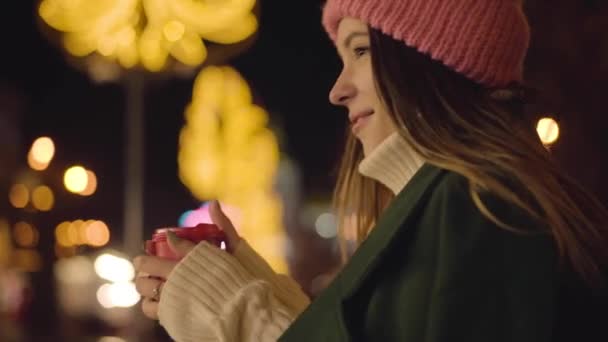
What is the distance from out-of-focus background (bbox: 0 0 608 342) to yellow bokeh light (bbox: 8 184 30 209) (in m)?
0.10

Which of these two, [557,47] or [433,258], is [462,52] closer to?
[433,258]

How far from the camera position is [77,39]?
7.57 metres

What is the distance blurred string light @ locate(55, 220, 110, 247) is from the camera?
1288 inches

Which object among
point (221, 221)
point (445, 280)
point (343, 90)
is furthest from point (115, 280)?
point (445, 280)

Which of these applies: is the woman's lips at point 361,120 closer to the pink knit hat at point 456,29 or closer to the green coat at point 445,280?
the pink knit hat at point 456,29

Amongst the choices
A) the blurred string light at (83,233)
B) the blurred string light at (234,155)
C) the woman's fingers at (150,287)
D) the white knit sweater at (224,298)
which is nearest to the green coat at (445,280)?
the white knit sweater at (224,298)

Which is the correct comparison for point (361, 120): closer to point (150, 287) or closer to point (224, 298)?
point (224, 298)

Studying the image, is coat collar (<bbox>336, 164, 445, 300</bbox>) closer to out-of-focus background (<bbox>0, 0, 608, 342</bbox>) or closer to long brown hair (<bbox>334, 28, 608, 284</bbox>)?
long brown hair (<bbox>334, 28, 608, 284</bbox>)

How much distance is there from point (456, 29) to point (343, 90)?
0.77 feet

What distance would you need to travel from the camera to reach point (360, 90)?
186 centimetres

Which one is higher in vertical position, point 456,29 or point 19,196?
point 456,29

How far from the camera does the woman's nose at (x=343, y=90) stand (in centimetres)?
187

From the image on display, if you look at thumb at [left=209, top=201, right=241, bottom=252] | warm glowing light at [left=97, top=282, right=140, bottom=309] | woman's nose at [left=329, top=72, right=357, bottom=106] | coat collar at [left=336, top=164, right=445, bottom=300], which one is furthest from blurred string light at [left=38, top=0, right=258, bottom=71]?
warm glowing light at [left=97, top=282, right=140, bottom=309]

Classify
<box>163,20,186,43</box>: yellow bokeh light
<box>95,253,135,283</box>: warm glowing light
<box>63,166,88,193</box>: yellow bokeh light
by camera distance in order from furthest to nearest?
<box>63,166,88,193</box>: yellow bokeh light < <box>95,253,135,283</box>: warm glowing light < <box>163,20,186,43</box>: yellow bokeh light
